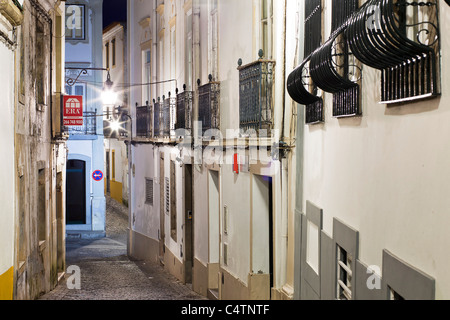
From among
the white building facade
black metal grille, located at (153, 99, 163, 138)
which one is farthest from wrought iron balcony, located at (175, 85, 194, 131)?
the white building facade

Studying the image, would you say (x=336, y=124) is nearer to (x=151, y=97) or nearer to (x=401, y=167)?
(x=401, y=167)

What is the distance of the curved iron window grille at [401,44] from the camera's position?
14.3 feet

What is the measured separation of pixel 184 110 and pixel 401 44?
12.9 meters

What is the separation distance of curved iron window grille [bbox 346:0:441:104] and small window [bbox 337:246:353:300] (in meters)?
2.23

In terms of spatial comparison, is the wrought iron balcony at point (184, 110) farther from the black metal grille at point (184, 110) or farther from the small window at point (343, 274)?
the small window at point (343, 274)

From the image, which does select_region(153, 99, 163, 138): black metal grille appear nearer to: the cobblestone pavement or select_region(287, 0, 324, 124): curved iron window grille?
the cobblestone pavement

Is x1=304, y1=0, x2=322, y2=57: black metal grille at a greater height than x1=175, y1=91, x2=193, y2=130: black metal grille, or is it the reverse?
x1=304, y1=0, x2=322, y2=57: black metal grille

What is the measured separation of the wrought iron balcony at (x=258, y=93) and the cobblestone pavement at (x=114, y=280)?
17.3ft

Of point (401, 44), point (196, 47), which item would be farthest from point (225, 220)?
point (401, 44)

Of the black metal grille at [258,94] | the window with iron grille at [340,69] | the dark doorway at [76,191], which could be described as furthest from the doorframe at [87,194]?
the window with iron grille at [340,69]

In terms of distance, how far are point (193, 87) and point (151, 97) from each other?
6200 millimetres

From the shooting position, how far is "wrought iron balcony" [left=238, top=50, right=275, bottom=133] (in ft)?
35.8

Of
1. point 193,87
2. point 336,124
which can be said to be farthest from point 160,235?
Answer: point 336,124
